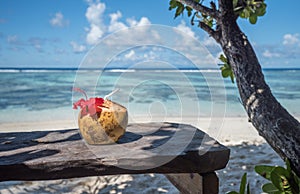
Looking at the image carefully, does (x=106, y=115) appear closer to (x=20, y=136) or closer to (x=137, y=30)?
(x=137, y=30)

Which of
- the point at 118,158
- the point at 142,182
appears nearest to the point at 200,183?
the point at 118,158

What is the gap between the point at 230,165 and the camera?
8.75 ft

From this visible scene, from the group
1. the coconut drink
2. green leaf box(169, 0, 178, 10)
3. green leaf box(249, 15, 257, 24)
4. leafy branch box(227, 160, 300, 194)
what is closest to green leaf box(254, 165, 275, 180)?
leafy branch box(227, 160, 300, 194)

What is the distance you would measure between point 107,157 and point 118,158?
38 mm

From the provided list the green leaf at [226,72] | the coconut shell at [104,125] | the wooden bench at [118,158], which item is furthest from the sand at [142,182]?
the coconut shell at [104,125]

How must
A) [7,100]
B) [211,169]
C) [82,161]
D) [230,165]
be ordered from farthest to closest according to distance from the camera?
1. [7,100]
2. [230,165]
3. [211,169]
4. [82,161]

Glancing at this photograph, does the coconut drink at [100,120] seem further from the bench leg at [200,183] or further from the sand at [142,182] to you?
the sand at [142,182]

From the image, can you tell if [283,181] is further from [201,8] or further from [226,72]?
[201,8]

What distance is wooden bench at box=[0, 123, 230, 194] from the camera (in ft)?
3.45

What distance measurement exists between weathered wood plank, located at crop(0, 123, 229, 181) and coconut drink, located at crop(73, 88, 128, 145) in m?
0.04

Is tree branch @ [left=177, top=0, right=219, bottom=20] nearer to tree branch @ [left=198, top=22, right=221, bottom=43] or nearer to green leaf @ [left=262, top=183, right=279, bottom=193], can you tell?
tree branch @ [left=198, top=22, right=221, bottom=43]

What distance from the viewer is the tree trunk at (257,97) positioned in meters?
1.25

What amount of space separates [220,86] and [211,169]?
Answer: 0.43 meters

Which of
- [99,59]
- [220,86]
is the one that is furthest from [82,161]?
[220,86]
